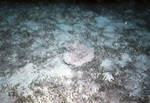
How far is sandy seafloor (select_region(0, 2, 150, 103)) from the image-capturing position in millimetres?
7758

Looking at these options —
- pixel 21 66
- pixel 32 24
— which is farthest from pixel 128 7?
pixel 21 66

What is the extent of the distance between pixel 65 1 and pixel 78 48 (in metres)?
10.0

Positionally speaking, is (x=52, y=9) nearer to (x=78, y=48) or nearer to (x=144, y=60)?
(x=78, y=48)

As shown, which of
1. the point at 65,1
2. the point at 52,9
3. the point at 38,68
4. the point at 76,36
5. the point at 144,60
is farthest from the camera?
the point at 65,1

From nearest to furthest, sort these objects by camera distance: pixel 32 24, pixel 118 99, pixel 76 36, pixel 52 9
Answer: pixel 118 99, pixel 76 36, pixel 32 24, pixel 52 9

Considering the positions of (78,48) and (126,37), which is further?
(126,37)

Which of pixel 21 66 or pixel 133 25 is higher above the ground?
pixel 133 25

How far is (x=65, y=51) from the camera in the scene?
10.6 m

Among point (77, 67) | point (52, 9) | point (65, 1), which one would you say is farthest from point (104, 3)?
point (77, 67)

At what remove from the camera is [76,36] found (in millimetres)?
12445

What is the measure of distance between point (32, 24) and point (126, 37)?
383 inches

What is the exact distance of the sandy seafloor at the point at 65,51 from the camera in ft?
25.5

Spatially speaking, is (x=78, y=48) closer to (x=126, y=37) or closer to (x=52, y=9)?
(x=126, y=37)

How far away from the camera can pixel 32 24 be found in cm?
1361
